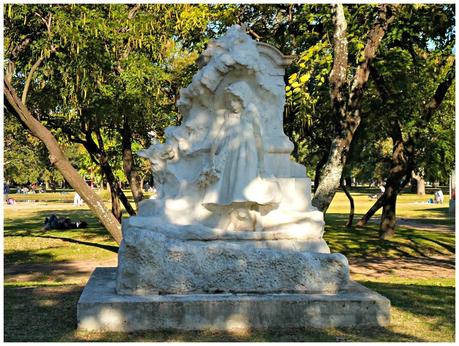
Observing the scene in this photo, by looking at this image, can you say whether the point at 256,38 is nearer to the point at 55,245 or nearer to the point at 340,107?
the point at 340,107

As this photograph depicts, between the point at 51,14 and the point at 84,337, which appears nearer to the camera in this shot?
the point at 84,337

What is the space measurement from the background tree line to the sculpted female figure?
3.93m

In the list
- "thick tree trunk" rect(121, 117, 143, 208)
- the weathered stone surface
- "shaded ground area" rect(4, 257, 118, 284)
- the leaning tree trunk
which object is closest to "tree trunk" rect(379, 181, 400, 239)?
"thick tree trunk" rect(121, 117, 143, 208)

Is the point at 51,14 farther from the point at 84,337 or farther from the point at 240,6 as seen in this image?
the point at 84,337

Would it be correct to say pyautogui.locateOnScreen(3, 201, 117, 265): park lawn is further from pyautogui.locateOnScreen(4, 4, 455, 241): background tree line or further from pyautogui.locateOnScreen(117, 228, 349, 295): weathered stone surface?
pyautogui.locateOnScreen(117, 228, 349, 295): weathered stone surface

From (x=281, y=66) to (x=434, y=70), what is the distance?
9.94 m

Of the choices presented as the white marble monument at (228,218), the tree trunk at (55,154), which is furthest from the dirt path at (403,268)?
the white marble monument at (228,218)

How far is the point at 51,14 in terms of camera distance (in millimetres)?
14656

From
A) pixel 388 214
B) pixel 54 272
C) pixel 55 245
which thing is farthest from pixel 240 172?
pixel 388 214

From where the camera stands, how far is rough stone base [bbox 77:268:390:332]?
727 centimetres

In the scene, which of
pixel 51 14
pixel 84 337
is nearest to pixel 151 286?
pixel 84 337

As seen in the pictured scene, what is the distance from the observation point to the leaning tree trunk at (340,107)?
1230 cm

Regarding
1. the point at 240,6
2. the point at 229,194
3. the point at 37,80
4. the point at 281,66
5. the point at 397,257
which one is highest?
the point at 240,6

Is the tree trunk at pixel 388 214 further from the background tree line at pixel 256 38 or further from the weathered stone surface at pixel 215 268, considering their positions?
the weathered stone surface at pixel 215 268
